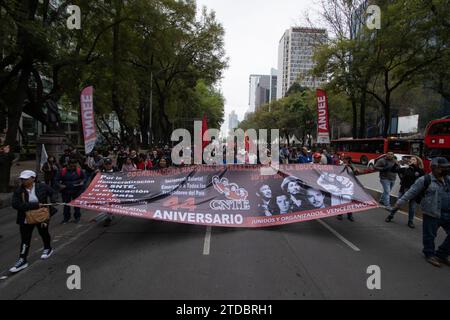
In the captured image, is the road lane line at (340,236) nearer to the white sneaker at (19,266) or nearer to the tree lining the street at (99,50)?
the white sneaker at (19,266)

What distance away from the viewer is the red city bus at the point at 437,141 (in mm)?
18859

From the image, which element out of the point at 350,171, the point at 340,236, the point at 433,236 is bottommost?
the point at 340,236

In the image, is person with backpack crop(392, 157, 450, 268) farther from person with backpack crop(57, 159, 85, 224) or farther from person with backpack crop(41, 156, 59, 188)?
person with backpack crop(41, 156, 59, 188)

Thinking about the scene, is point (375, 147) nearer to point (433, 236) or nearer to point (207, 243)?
point (433, 236)

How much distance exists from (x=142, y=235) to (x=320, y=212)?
382cm

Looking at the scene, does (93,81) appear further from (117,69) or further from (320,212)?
(320,212)

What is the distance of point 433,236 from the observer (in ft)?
17.9

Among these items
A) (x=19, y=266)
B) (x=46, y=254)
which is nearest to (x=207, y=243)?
(x=46, y=254)

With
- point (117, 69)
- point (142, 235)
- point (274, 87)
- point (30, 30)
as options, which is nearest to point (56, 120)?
point (117, 69)

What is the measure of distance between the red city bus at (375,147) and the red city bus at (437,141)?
548 centimetres

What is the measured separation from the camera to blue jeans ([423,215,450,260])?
212 inches

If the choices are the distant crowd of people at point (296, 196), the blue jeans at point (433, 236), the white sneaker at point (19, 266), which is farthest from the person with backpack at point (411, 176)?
the white sneaker at point (19, 266)

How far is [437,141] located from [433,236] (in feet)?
55.9
